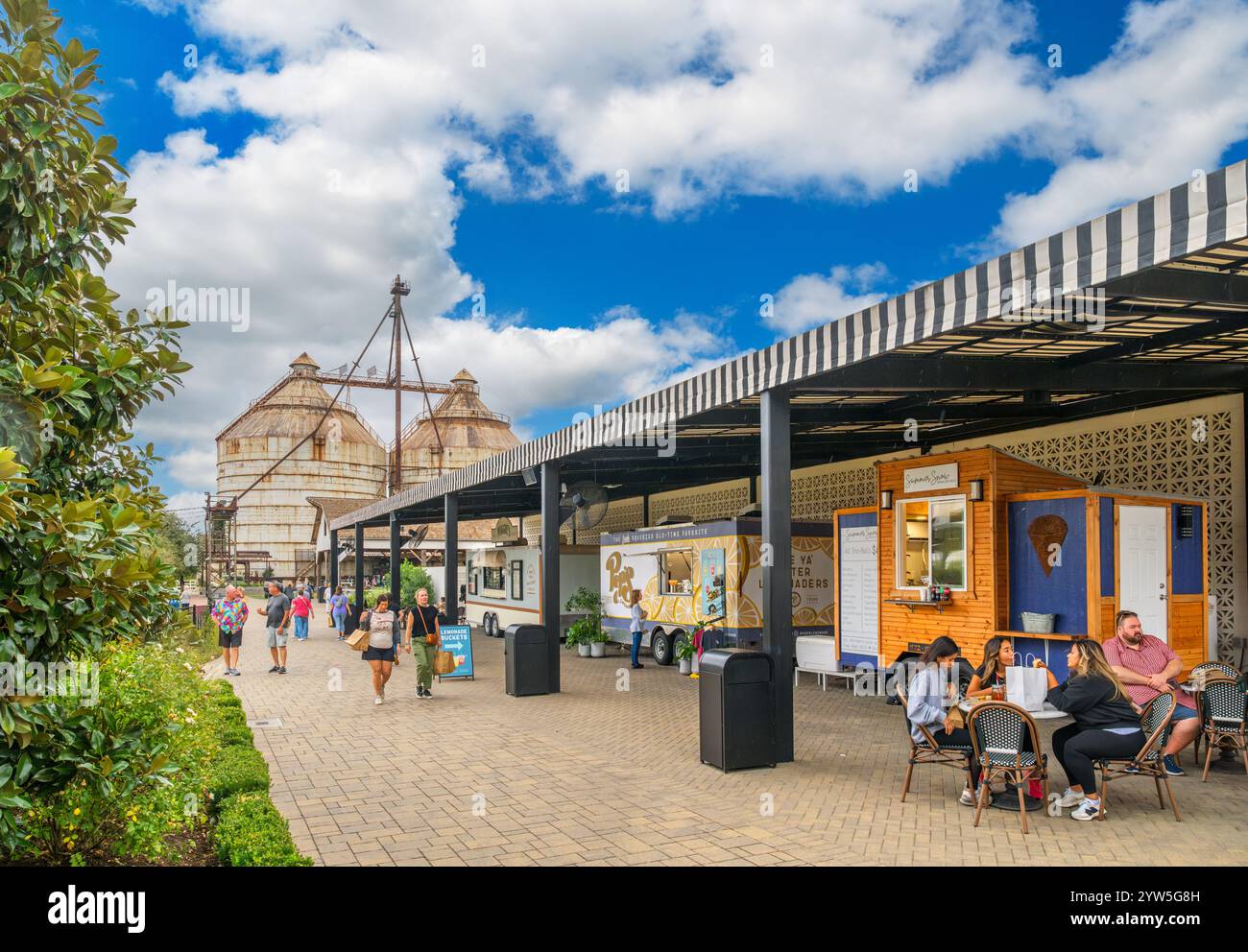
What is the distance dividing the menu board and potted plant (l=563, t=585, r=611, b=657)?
7.54m

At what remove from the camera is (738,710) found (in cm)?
901

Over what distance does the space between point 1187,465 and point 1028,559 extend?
Answer: 3.70 metres

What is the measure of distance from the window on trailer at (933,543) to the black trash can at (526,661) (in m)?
5.26

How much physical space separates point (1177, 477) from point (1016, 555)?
3.65m

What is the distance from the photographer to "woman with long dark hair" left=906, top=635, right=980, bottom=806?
25.4 feet

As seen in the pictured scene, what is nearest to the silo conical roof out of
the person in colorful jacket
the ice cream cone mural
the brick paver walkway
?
the person in colorful jacket

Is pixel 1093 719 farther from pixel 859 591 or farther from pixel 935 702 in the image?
pixel 859 591

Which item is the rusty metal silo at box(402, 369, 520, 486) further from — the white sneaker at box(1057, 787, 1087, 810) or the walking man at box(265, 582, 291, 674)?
the white sneaker at box(1057, 787, 1087, 810)

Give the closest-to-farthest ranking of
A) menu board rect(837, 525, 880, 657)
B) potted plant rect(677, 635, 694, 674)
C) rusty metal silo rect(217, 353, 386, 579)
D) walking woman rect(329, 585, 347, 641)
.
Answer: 1. menu board rect(837, 525, 880, 657)
2. potted plant rect(677, 635, 694, 674)
3. walking woman rect(329, 585, 347, 641)
4. rusty metal silo rect(217, 353, 386, 579)

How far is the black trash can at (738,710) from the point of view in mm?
8938

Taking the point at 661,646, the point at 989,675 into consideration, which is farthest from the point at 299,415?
the point at 989,675

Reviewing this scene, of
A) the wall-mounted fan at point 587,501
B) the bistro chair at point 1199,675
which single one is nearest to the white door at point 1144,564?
the bistro chair at point 1199,675

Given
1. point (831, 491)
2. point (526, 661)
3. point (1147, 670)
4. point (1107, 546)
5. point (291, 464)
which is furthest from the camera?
point (291, 464)
